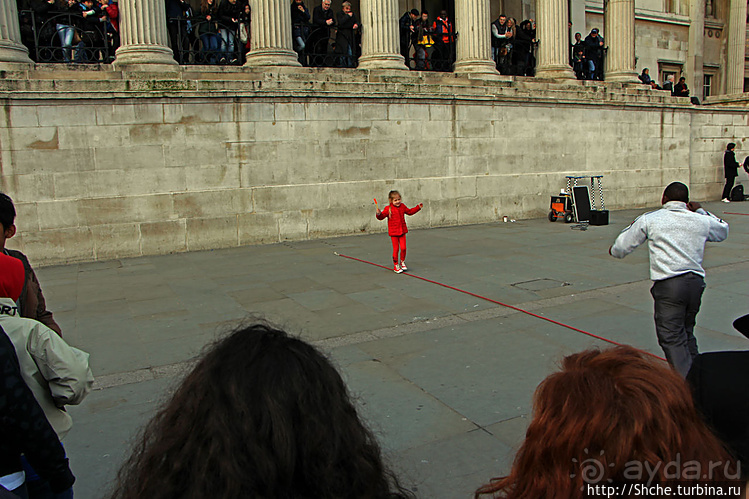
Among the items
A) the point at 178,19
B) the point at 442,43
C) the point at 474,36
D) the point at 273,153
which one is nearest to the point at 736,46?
the point at 474,36

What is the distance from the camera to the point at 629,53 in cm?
2023

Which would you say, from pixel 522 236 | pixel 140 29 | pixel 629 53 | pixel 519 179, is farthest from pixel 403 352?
pixel 629 53

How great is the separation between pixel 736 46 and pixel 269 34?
23515 millimetres

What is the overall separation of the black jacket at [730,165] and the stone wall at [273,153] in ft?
16.0

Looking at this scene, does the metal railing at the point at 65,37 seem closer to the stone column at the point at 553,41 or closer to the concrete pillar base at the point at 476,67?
the concrete pillar base at the point at 476,67

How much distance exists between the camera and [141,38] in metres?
13.1

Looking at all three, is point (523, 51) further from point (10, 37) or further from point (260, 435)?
point (260, 435)

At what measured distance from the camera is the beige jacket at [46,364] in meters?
2.58

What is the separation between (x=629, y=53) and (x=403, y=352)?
17.9m

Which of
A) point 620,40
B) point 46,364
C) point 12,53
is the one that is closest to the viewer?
point 46,364

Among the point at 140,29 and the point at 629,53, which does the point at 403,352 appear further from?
the point at 629,53

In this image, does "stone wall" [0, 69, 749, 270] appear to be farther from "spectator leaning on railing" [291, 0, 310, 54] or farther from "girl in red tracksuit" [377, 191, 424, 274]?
"girl in red tracksuit" [377, 191, 424, 274]

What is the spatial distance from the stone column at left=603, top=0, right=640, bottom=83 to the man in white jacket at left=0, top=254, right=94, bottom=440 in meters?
20.6

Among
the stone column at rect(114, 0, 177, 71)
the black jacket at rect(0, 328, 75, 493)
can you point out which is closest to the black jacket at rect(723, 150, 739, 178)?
the stone column at rect(114, 0, 177, 71)
